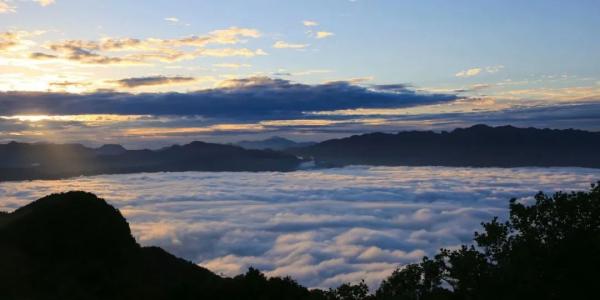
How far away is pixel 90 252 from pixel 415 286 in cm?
4027

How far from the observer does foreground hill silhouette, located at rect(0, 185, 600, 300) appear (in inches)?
957

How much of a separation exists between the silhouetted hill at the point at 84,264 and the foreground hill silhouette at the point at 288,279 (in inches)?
4.2

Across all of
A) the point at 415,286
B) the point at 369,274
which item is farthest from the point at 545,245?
the point at 369,274

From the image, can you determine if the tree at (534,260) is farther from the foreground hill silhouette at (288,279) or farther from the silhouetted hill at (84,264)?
the silhouetted hill at (84,264)

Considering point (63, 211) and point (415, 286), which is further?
point (63, 211)

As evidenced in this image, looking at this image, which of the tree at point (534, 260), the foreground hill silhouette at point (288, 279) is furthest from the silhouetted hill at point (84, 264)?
the tree at point (534, 260)

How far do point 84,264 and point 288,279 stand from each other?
2631 centimetres

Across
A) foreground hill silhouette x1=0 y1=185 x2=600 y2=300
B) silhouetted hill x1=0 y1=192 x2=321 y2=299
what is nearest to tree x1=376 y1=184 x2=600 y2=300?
foreground hill silhouette x1=0 y1=185 x2=600 y2=300

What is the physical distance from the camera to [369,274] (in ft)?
546

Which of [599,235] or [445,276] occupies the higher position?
[599,235]

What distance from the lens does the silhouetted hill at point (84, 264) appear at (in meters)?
40.1

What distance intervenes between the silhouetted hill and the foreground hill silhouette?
0.11 metres

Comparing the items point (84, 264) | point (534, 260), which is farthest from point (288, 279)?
point (84, 264)

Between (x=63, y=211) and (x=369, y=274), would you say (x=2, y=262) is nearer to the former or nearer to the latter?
(x=63, y=211)
